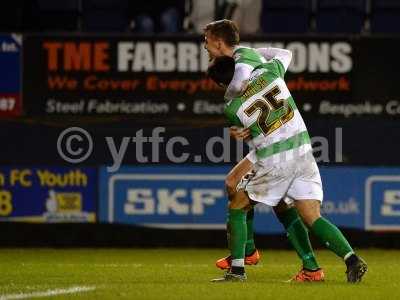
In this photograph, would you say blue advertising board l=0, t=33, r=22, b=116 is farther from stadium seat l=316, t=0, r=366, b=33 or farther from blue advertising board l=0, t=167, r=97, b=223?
stadium seat l=316, t=0, r=366, b=33

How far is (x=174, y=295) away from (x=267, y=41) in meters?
5.57

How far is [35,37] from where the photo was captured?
1298 centimetres

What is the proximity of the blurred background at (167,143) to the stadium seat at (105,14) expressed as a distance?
0.93m

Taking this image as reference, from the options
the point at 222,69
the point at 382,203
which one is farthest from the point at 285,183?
the point at 382,203

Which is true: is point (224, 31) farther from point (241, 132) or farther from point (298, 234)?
point (298, 234)

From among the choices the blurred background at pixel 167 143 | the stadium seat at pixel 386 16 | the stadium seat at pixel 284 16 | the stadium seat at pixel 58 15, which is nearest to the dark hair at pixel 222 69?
the blurred background at pixel 167 143

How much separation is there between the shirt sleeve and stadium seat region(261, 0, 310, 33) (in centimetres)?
562

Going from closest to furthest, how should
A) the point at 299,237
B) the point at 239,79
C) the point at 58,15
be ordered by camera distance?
the point at 239,79 → the point at 299,237 → the point at 58,15

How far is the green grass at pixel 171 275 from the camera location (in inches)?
320

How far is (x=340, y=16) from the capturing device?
46.3 ft

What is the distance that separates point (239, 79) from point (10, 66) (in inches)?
198

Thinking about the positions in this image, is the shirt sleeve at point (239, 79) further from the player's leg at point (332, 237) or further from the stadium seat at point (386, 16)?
the stadium seat at point (386, 16)

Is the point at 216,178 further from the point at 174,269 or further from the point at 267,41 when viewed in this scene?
the point at 174,269

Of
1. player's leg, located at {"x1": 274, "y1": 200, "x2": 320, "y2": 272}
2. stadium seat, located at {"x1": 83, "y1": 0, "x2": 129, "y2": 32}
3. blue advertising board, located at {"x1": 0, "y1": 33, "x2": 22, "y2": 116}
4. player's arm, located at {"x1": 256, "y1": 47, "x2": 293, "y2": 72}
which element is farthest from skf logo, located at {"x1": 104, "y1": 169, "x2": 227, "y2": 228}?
player's arm, located at {"x1": 256, "y1": 47, "x2": 293, "y2": 72}
